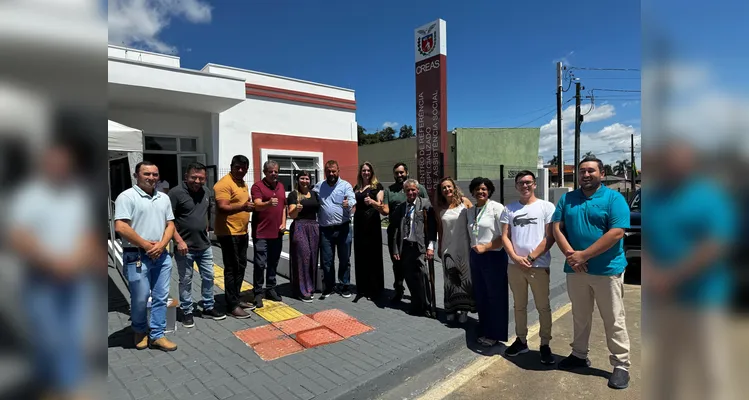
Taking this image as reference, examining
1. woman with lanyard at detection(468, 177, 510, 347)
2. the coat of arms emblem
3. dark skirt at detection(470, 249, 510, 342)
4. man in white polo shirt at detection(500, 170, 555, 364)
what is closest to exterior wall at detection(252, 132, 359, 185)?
the coat of arms emblem

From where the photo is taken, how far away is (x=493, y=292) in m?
4.02

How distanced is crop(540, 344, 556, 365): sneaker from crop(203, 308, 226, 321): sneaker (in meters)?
3.45

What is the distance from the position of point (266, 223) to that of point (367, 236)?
1.33 metres

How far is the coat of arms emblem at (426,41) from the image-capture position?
933cm

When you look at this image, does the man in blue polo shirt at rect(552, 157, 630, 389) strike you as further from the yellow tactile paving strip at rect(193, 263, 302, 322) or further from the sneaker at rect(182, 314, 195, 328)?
the sneaker at rect(182, 314, 195, 328)

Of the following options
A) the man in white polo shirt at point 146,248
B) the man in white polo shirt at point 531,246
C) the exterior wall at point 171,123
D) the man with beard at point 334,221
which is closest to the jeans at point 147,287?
the man in white polo shirt at point 146,248

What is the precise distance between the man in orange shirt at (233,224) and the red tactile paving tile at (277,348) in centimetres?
85

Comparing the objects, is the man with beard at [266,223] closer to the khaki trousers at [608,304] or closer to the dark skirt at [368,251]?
the dark skirt at [368,251]

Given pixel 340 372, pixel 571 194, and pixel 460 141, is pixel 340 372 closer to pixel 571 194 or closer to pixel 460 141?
pixel 571 194

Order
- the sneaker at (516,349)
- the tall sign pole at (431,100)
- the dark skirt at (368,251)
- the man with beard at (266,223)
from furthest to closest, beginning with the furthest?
the tall sign pole at (431,100), the dark skirt at (368,251), the man with beard at (266,223), the sneaker at (516,349)

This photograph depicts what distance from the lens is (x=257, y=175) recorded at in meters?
12.0

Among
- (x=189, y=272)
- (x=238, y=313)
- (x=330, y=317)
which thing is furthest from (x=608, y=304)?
(x=189, y=272)

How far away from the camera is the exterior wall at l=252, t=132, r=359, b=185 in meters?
12.2

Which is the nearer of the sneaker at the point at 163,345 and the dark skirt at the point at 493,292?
the sneaker at the point at 163,345
